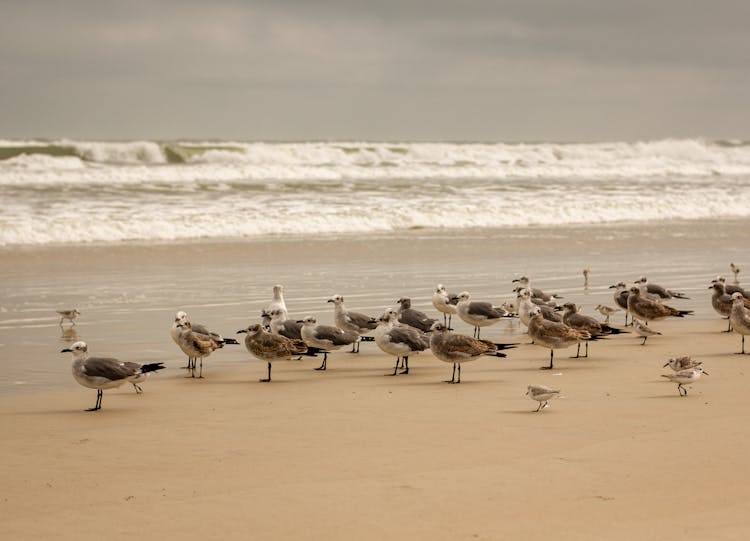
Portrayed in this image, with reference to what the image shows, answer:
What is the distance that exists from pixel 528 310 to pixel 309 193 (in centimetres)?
2214

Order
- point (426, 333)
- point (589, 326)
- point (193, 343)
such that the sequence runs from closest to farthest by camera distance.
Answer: point (193, 343)
point (589, 326)
point (426, 333)

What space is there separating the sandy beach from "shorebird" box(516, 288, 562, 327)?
1.26ft

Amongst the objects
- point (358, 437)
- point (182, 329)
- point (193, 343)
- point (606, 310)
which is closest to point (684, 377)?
point (358, 437)

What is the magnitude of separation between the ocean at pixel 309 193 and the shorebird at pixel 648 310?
13081mm

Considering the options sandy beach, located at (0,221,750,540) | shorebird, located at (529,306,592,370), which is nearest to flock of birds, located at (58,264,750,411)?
shorebird, located at (529,306,592,370)

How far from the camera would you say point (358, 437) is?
8164 mm

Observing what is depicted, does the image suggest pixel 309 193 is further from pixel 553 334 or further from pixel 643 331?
pixel 553 334

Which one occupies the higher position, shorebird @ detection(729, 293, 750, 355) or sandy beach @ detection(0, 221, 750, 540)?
shorebird @ detection(729, 293, 750, 355)

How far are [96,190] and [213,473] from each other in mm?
27859

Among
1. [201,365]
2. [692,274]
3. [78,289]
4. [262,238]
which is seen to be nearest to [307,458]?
[201,365]

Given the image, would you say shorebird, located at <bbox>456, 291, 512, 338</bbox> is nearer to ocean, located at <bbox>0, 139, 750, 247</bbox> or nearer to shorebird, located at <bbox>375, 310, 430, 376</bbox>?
shorebird, located at <bbox>375, 310, 430, 376</bbox>

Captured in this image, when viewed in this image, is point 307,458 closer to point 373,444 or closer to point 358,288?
point 373,444

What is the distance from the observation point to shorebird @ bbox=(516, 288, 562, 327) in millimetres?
12447

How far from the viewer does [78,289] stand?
16562mm
